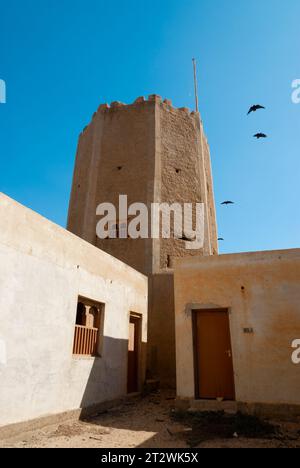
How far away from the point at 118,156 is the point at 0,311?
12.3 metres

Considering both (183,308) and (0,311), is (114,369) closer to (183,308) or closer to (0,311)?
(183,308)

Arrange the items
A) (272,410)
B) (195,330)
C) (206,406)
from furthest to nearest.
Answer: (195,330), (206,406), (272,410)

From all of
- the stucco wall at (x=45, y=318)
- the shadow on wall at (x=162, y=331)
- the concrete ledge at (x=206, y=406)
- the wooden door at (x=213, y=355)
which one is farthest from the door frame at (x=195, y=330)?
the shadow on wall at (x=162, y=331)

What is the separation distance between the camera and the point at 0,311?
5.22 metres

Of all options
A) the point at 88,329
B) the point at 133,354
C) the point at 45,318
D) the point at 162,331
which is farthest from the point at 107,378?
the point at 162,331

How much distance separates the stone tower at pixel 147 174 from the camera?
13.8m

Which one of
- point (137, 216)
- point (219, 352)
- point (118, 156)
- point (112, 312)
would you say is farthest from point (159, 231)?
point (219, 352)

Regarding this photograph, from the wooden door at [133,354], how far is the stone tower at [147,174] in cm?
196

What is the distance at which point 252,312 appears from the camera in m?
7.70

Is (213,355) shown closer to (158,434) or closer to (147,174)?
(158,434)

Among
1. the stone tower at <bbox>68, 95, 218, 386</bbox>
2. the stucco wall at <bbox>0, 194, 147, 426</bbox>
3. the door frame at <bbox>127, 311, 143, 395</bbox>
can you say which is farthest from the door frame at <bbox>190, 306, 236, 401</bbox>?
the stone tower at <bbox>68, 95, 218, 386</bbox>

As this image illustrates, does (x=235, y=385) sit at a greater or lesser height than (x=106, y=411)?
greater

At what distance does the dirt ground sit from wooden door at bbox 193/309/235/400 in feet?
2.54

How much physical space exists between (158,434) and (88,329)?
278 cm
